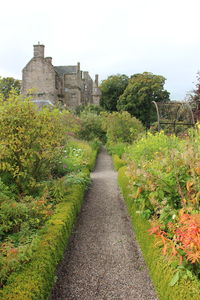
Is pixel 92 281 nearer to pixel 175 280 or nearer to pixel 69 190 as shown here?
pixel 175 280

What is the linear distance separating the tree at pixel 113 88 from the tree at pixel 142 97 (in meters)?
4.05

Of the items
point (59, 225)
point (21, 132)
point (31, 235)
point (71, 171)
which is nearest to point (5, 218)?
point (31, 235)

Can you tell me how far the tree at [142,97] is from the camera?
3209 cm

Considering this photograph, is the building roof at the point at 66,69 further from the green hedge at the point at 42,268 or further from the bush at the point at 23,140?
the green hedge at the point at 42,268

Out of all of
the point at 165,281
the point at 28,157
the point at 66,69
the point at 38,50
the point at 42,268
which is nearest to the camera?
the point at 165,281

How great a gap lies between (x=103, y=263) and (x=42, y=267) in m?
1.49

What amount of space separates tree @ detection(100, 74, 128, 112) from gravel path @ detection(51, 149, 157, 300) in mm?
32245

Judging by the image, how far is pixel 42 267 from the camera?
3072 millimetres

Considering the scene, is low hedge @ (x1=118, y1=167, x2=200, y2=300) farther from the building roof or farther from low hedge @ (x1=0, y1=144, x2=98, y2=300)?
the building roof

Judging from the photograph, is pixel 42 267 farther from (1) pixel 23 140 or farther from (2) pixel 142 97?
(2) pixel 142 97

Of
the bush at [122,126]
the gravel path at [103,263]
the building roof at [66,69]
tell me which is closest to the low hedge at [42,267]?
the gravel path at [103,263]

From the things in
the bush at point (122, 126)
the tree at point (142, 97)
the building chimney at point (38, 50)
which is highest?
the building chimney at point (38, 50)

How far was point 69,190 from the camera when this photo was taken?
6281mm

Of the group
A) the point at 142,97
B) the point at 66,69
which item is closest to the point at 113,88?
the point at 142,97
